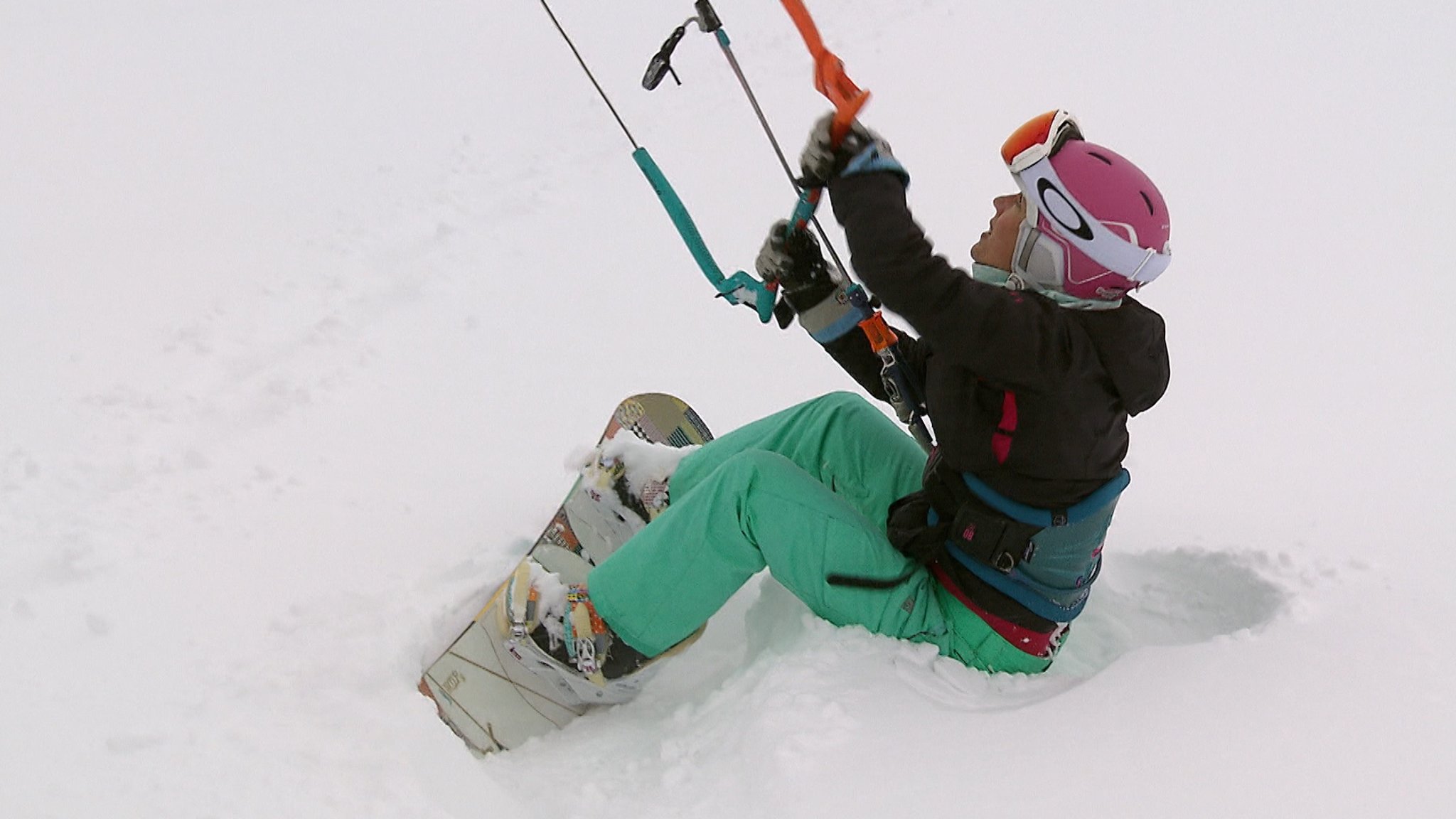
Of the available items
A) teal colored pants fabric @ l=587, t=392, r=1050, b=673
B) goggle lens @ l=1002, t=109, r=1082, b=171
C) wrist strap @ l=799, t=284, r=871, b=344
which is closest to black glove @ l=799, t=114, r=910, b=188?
goggle lens @ l=1002, t=109, r=1082, b=171

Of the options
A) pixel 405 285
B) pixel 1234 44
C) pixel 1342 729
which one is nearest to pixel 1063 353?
pixel 1342 729

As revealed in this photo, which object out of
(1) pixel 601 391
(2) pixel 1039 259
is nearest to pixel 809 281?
(2) pixel 1039 259

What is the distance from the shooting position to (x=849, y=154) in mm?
2021

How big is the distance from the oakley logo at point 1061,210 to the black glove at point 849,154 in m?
0.25

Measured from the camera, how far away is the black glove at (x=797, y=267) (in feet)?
7.66

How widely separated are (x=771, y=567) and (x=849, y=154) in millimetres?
851

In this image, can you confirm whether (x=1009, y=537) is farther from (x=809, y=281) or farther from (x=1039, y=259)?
(x=809, y=281)

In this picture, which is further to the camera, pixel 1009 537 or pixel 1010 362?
pixel 1009 537

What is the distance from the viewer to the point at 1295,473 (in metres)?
3.46

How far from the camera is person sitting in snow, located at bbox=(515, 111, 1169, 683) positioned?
6.50 ft

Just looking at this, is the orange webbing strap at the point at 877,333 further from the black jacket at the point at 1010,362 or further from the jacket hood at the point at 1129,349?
the jacket hood at the point at 1129,349

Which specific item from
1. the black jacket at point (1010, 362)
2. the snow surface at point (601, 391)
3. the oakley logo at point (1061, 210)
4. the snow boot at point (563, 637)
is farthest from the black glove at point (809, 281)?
the snow boot at point (563, 637)

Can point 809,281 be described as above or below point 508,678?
above

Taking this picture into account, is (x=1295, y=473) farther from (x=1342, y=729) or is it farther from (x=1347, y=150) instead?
(x=1347, y=150)
